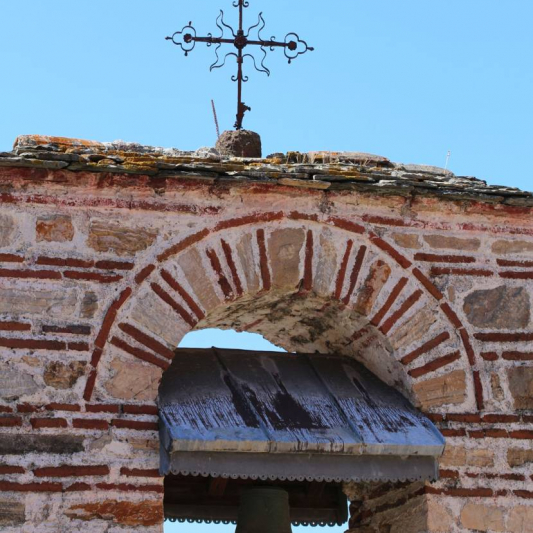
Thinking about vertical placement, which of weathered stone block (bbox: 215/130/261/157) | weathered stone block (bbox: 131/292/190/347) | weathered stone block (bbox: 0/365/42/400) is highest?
weathered stone block (bbox: 215/130/261/157)

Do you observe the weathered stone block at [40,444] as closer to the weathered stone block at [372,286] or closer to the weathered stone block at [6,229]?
the weathered stone block at [6,229]

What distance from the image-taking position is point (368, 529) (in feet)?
24.1

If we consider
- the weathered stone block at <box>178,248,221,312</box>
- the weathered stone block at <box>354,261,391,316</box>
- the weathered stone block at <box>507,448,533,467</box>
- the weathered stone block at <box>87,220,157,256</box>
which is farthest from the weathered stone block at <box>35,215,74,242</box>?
the weathered stone block at <box>507,448,533,467</box>

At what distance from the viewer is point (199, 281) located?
6664mm

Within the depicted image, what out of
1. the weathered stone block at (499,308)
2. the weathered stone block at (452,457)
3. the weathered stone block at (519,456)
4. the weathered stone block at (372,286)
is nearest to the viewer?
the weathered stone block at (452,457)

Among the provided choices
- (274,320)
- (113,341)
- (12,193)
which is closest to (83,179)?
(12,193)

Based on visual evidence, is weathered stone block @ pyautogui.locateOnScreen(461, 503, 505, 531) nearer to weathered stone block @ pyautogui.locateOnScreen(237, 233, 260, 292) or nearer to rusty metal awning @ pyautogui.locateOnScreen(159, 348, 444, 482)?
rusty metal awning @ pyautogui.locateOnScreen(159, 348, 444, 482)

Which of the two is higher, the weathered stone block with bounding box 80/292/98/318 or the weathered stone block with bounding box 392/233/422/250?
the weathered stone block with bounding box 392/233/422/250

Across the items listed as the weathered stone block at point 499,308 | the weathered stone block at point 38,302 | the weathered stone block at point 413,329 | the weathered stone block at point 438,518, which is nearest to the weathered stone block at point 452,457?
the weathered stone block at point 438,518

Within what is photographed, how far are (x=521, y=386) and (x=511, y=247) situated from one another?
847mm

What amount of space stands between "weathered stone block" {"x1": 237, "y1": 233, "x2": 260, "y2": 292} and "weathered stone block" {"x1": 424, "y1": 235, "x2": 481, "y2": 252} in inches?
41.2

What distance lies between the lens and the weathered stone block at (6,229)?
6.45m

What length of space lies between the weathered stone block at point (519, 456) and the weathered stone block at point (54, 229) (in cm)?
268

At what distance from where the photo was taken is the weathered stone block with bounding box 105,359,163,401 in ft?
20.8
